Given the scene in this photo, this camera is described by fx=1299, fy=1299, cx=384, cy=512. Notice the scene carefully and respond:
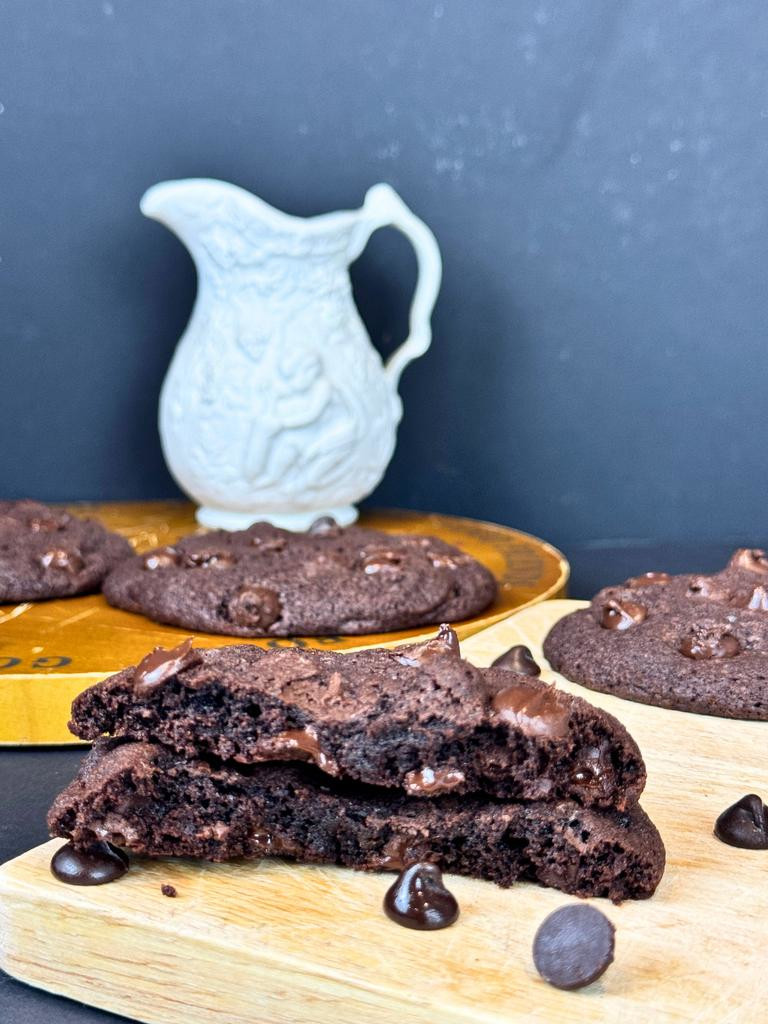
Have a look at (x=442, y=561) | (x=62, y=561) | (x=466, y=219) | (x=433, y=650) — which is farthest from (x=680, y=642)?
(x=466, y=219)

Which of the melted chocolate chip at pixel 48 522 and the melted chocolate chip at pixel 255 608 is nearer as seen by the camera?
the melted chocolate chip at pixel 255 608

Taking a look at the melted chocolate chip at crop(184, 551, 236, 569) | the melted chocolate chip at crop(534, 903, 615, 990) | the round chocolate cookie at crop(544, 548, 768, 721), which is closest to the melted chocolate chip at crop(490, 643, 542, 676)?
the round chocolate cookie at crop(544, 548, 768, 721)

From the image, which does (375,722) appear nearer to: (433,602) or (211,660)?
(211,660)

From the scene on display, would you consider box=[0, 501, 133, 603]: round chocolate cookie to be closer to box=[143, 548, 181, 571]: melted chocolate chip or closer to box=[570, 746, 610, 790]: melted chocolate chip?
box=[143, 548, 181, 571]: melted chocolate chip

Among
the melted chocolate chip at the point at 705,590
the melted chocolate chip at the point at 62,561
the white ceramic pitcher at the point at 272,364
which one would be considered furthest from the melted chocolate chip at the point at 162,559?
the melted chocolate chip at the point at 705,590

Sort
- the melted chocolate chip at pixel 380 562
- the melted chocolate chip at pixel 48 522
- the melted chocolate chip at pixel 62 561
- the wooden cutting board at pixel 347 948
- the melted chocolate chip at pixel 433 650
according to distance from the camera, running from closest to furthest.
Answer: the wooden cutting board at pixel 347 948, the melted chocolate chip at pixel 433 650, the melted chocolate chip at pixel 380 562, the melted chocolate chip at pixel 62 561, the melted chocolate chip at pixel 48 522

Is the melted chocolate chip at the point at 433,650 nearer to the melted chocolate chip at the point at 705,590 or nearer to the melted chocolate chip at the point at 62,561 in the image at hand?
the melted chocolate chip at the point at 705,590

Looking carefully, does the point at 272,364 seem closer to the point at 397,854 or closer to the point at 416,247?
the point at 416,247
